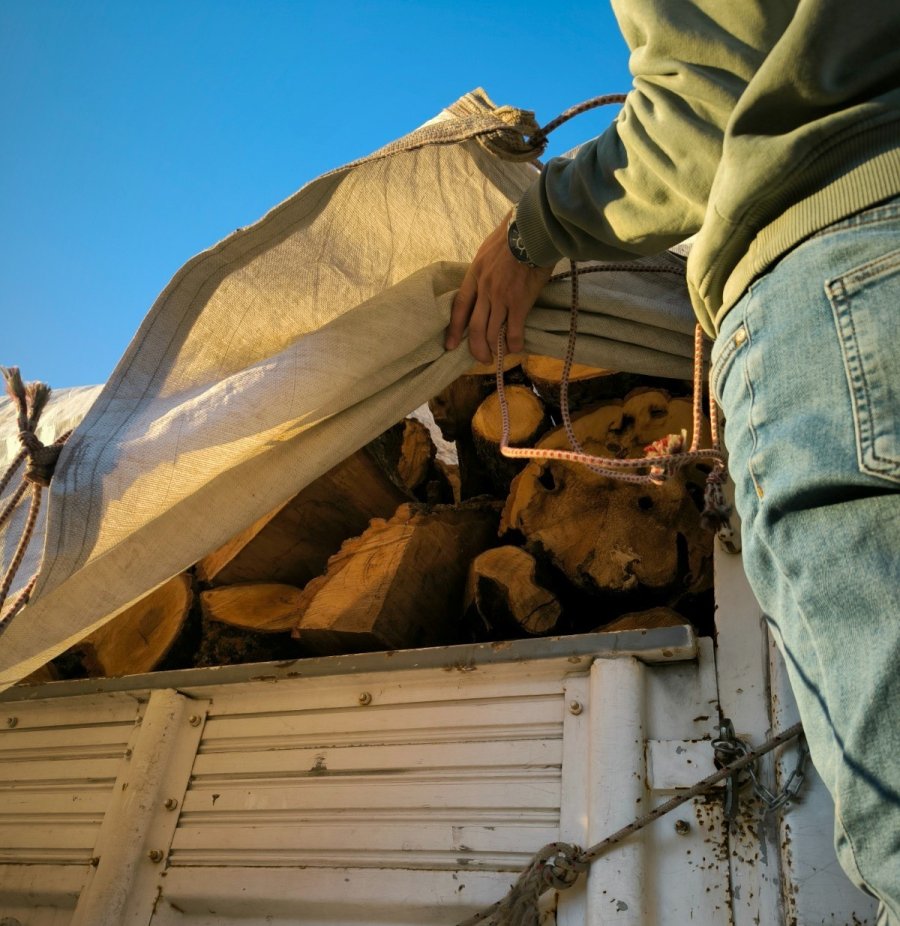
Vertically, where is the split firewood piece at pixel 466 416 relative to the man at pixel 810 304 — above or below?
above

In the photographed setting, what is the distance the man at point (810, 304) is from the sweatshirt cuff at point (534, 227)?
24 cm

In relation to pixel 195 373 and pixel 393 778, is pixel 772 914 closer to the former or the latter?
pixel 393 778

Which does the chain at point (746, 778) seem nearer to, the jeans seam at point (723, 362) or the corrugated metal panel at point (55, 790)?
the jeans seam at point (723, 362)

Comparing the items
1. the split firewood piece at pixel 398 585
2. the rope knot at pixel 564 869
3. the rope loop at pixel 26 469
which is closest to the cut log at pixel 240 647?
the split firewood piece at pixel 398 585

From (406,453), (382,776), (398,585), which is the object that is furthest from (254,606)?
(382,776)

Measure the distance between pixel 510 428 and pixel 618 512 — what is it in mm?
362

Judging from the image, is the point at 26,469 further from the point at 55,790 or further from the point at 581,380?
the point at 581,380

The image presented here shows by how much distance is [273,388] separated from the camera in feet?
5.09

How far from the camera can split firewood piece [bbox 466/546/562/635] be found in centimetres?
186

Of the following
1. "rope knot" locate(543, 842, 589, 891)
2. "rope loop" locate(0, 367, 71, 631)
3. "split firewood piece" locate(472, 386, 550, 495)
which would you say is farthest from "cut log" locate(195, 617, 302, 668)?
"rope knot" locate(543, 842, 589, 891)

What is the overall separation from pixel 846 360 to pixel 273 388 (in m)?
0.98

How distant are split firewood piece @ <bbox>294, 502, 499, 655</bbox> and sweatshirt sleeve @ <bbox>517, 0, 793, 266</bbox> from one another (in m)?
0.95

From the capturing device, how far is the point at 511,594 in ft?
6.15

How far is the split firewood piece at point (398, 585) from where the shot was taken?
1949 mm
